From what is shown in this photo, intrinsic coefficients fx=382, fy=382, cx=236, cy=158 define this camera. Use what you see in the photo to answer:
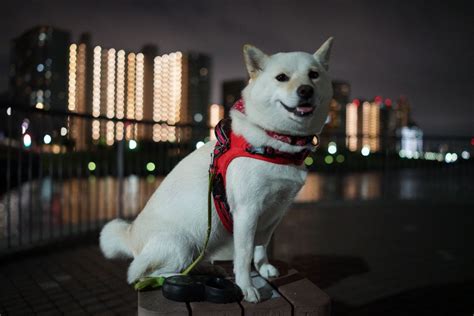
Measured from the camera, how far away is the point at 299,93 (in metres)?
1.75

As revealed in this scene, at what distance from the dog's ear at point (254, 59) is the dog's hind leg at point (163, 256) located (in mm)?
966

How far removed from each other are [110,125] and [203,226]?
4.08 m

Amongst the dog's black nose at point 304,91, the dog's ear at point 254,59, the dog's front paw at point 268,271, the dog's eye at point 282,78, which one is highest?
the dog's ear at point 254,59

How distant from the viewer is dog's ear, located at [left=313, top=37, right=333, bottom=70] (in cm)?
202

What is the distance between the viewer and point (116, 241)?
2.54 meters

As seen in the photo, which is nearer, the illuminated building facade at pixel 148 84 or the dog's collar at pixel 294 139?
the dog's collar at pixel 294 139

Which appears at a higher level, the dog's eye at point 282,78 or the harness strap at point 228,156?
the dog's eye at point 282,78

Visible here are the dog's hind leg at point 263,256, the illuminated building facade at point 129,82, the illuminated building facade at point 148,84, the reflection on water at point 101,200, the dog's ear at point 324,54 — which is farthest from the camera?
the illuminated building facade at point 148,84

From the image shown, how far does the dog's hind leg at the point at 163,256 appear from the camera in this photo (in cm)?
208

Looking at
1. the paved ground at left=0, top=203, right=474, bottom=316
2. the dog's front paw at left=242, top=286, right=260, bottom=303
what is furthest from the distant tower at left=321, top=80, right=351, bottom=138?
the paved ground at left=0, top=203, right=474, bottom=316

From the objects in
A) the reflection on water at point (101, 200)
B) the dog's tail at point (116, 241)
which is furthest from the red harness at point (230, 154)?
the reflection on water at point (101, 200)

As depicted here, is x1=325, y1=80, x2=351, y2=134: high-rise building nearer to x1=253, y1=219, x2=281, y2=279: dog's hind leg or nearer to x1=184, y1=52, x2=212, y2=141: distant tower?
x1=253, y1=219, x2=281, y2=279: dog's hind leg

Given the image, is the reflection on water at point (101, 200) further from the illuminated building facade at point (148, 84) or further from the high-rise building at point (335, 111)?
the illuminated building facade at point (148, 84)

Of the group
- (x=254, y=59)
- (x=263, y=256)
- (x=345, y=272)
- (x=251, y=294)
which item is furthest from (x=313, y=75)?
(x=345, y=272)
